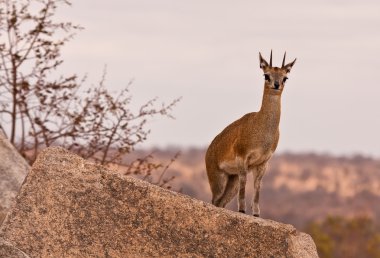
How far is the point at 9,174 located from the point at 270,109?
4.01 metres

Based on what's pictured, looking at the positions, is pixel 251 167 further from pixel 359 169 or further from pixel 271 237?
pixel 359 169

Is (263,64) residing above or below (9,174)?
above

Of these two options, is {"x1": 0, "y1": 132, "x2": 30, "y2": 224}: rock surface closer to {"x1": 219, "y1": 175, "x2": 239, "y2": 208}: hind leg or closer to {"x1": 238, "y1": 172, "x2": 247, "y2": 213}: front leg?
{"x1": 219, "y1": 175, "x2": 239, "y2": 208}: hind leg

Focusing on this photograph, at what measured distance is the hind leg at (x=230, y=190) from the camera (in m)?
13.7

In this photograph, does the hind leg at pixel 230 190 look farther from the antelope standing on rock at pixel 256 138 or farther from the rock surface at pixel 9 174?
the rock surface at pixel 9 174

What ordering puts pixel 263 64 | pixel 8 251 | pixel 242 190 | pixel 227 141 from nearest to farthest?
1. pixel 8 251
2. pixel 263 64
3. pixel 242 190
4. pixel 227 141

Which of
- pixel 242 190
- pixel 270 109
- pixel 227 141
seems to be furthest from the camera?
pixel 227 141

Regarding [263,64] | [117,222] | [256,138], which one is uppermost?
[263,64]

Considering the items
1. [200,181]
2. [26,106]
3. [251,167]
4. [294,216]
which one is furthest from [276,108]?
[200,181]

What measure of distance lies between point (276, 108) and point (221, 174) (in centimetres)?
147

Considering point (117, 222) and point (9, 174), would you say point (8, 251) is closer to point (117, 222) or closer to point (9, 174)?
point (117, 222)

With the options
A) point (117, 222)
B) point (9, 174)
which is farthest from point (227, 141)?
point (9, 174)

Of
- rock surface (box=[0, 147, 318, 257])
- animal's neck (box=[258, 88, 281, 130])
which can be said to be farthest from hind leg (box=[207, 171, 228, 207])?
rock surface (box=[0, 147, 318, 257])

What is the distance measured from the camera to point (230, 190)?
1381 centimetres
